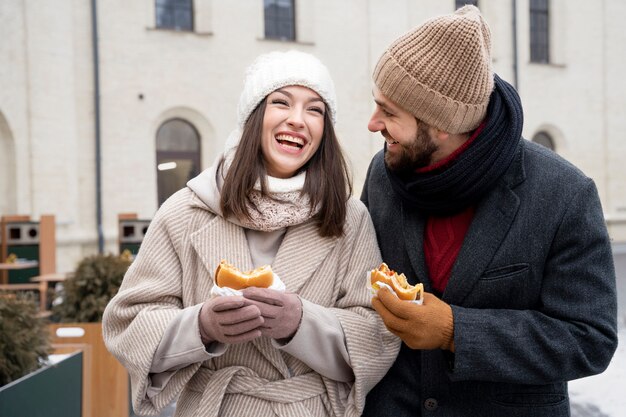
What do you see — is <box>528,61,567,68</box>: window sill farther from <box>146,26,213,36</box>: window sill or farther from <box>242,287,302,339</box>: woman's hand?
<box>242,287,302,339</box>: woman's hand

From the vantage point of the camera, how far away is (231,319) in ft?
5.77

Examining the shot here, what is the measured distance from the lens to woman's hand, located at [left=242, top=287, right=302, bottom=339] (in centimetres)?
180

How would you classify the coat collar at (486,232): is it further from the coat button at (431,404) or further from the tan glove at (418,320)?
the coat button at (431,404)

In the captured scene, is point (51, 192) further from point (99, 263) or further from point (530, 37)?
point (530, 37)

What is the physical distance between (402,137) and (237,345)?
805 millimetres

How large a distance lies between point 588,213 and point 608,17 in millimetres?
20104

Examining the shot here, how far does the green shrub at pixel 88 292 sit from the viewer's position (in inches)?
196

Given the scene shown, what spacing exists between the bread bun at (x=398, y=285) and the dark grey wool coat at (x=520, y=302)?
14cm

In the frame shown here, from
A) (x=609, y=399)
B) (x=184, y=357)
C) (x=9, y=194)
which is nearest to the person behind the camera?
(x=184, y=357)

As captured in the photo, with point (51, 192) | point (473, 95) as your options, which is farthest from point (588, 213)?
point (51, 192)

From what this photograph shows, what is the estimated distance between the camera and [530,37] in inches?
741

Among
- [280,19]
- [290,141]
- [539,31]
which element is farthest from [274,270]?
[539,31]

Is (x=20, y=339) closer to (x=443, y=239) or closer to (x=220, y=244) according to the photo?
(x=220, y=244)

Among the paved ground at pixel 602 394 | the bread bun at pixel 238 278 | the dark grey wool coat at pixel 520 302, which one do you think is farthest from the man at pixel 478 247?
the paved ground at pixel 602 394
